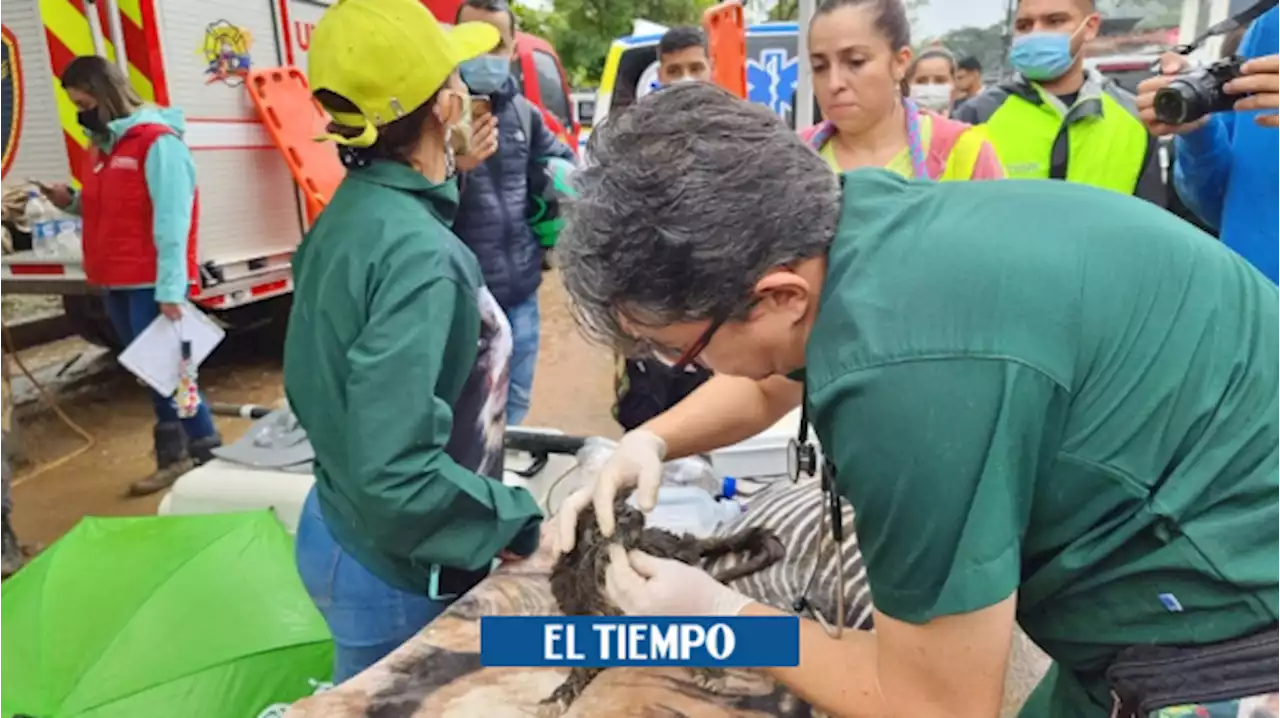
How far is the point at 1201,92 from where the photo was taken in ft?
6.93

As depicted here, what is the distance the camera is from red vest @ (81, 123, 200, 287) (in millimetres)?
4129

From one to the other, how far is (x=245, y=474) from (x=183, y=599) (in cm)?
81

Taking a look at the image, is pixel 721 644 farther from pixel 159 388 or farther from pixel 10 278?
pixel 10 278

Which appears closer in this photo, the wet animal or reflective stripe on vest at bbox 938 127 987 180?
the wet animal

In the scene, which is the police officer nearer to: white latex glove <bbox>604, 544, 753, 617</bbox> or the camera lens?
the camera lens

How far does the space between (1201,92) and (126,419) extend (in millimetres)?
5524

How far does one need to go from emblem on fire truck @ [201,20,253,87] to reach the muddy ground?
1.88 m

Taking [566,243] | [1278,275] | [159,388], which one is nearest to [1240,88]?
[1278,275]

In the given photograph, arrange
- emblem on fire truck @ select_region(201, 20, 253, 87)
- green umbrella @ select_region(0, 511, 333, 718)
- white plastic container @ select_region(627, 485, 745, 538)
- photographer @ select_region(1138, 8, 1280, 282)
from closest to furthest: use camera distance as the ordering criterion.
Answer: green umbrella @ select_region(0, 511, 333, 718) < white plastic container @ select_region(627, 485, 745, 538) < photographer @ select_region(1138, 8, 1280, 282) < emblem on fire truck @ select_region(201, 20, 253, 87)

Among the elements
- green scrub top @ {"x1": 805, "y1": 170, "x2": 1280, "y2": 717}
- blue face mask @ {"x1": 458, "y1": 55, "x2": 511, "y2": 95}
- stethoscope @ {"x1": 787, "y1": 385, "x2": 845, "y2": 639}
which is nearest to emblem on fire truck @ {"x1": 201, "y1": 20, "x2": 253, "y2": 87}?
blue face mask @ {"x1": 458, "y1": 55, "x2": 511, "y2": 95}

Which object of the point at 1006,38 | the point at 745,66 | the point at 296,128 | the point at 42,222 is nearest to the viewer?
the point at 42,222

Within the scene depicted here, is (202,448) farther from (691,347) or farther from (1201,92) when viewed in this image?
(1201,92)

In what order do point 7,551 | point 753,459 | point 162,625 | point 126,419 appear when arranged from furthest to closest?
point 126,419 < point 7,551 < point 753,459 < point 162,625

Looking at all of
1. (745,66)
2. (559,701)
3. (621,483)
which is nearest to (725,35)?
(745,66)
